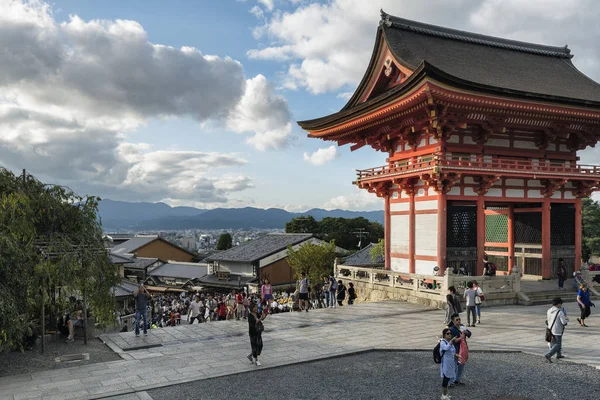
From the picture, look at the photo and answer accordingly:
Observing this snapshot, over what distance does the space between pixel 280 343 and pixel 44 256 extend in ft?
25.0

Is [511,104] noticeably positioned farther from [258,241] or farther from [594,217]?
[594,217]

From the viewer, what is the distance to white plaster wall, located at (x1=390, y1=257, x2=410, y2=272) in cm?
2454

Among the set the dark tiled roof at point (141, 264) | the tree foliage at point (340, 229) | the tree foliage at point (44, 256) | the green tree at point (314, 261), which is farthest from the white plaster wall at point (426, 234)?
the tree foliage at point (340, 229)

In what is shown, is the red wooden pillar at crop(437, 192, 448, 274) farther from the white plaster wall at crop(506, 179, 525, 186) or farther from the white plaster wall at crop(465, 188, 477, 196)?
the white plaster wall at crop(506, 179, 525, 186)

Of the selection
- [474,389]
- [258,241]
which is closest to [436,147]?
[474,389]

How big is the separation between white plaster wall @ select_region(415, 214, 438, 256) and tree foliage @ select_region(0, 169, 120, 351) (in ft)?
47.3

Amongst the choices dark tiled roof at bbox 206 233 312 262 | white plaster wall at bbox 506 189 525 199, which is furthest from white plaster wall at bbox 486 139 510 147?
dark tiled roof at bbox 206 233 312 262

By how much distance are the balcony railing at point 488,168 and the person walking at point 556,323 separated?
31.1 feet

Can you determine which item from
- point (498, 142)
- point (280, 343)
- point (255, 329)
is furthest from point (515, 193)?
point (255, 329)

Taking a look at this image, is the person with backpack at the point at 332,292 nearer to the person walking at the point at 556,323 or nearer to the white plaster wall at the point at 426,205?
the white plaster wall at the point at 426,205

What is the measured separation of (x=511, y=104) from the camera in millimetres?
21000

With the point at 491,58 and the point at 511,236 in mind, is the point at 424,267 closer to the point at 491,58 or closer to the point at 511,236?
the point at 511,236

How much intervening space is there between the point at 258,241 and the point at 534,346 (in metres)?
47.6

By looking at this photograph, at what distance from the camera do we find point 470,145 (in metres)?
23.1
